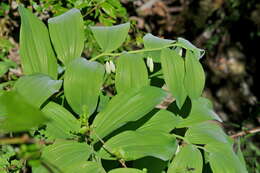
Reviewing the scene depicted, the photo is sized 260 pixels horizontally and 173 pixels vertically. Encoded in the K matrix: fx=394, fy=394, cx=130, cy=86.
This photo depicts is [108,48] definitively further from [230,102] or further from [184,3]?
[184,3]

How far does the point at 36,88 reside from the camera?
97 cm

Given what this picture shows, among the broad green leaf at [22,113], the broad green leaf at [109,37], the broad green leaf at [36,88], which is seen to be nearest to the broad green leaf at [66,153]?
the broad green leaf at [36,88]

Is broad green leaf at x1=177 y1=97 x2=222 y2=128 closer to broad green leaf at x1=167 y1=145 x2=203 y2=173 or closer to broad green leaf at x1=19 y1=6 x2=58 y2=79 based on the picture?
broad green leaf at x1=167 y1=145 x2=203 y2=173

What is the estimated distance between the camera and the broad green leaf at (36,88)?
37.7 inches

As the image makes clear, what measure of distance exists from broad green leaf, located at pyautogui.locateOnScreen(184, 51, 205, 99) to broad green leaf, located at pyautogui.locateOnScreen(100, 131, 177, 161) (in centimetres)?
15

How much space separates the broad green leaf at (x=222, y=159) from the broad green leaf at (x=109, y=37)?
1.28 feet

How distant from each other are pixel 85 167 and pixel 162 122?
0.25 meters

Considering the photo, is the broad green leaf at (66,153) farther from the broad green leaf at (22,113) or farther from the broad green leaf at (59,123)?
the broad green leaf at (22,113)

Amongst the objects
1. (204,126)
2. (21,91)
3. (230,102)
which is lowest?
(230,102)

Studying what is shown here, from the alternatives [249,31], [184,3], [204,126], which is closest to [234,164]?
[204,126]

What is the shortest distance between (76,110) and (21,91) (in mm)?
146

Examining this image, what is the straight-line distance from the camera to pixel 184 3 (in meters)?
3.61

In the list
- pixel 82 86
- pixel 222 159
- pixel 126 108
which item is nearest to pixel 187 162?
pixel 222 159

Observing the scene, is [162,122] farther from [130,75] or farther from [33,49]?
[33,49]
